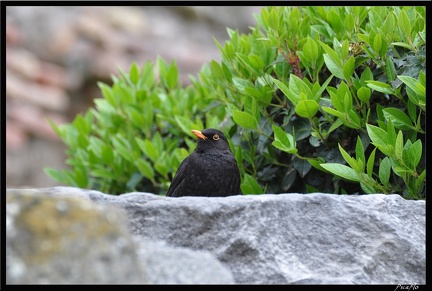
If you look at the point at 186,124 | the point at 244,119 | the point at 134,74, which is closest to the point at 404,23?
the point at 244,119

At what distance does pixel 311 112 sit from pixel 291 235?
85cm

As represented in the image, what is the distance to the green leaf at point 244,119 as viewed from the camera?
12.7 feet

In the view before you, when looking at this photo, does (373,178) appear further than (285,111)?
No

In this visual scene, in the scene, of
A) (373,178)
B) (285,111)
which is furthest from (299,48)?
(373,178)

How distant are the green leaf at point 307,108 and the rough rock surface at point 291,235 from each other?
0.64m

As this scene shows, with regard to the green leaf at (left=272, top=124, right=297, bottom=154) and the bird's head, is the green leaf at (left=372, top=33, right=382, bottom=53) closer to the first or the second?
the green leaf at (left=272, top=124, right=297, bottom=154)

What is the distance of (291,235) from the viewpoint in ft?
9.80

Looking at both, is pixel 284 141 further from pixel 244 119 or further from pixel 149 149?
pixel 149 149

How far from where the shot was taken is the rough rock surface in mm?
2883

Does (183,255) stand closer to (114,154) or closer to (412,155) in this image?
(412,155)

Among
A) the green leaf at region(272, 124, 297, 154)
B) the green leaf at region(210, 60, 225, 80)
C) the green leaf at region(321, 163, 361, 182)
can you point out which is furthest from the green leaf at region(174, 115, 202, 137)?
the green leaf at region(321, 163, 361, 182)

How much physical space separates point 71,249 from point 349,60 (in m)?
1.84

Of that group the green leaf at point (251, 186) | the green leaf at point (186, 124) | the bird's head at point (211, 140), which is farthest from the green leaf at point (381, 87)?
the green leaf at point (186, 124)

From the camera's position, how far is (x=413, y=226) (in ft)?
10.2
